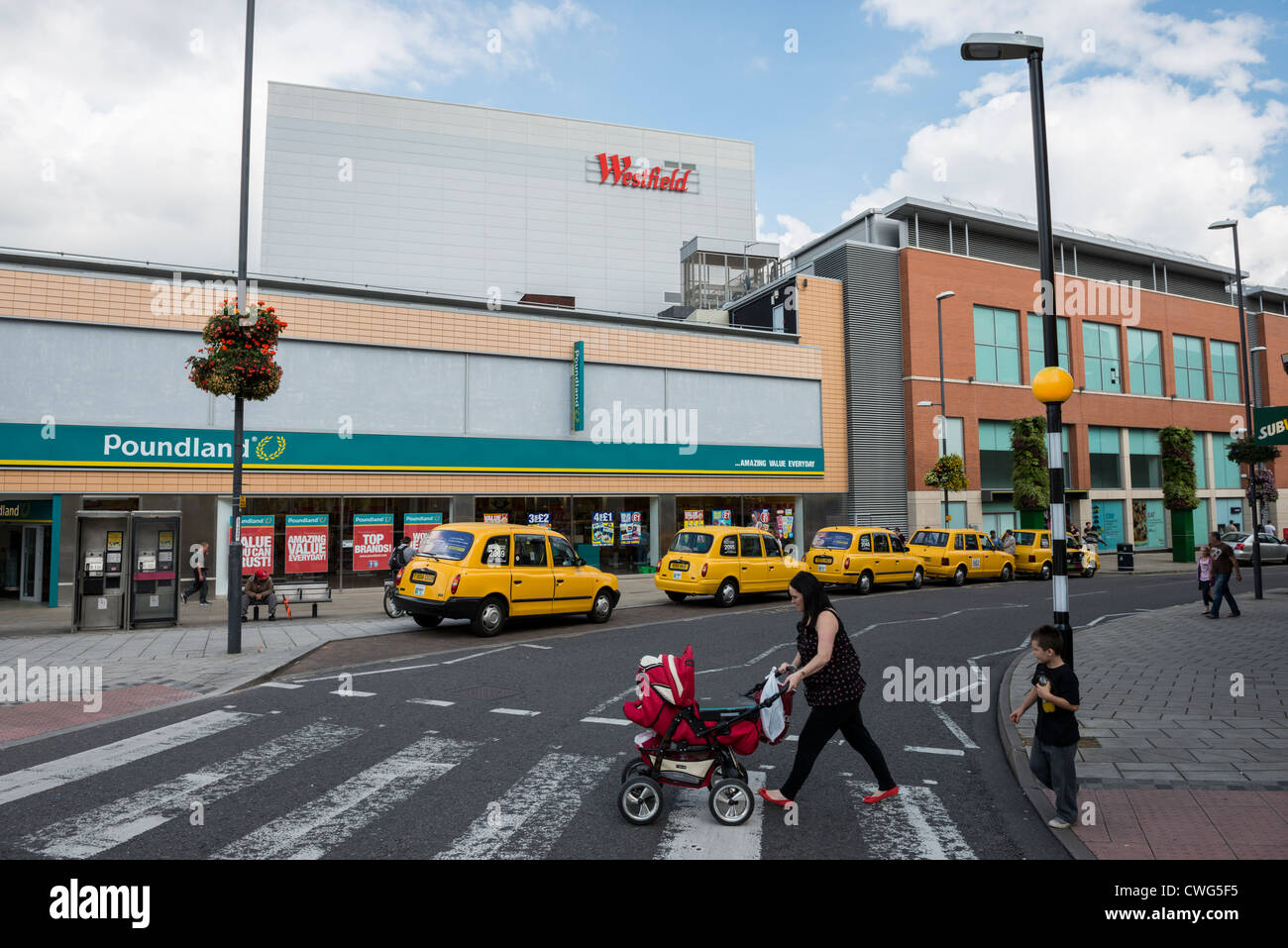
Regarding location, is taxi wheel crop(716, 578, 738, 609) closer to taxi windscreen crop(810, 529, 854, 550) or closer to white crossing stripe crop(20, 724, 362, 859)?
taxi windscreen crop(810, 529, 854, 550)

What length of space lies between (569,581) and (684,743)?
409 inches

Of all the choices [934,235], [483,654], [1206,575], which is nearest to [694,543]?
[483,654]

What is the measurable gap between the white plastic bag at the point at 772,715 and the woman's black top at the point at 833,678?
22 cm

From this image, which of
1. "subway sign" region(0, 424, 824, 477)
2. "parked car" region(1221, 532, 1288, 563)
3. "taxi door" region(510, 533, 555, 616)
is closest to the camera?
"taxi door" region(510, 533, 555, 616)

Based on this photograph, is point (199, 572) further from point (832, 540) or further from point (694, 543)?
point (832, 540)

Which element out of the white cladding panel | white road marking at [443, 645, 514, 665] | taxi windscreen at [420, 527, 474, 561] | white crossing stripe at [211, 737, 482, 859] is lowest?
white road marking at [443, 645, 514, 665]

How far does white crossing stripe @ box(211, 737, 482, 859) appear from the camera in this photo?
4.86 metres

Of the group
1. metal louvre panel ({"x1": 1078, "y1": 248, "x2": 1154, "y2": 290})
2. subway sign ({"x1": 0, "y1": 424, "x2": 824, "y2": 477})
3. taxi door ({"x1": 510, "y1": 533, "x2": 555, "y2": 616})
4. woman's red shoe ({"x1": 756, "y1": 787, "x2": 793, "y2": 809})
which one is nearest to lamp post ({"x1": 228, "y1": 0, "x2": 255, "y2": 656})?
taxi door ({"x1": 510, "y1": 533, "x2": 555, "y2": 616})

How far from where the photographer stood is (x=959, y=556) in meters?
25.3

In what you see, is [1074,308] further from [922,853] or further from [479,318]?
[922,853]

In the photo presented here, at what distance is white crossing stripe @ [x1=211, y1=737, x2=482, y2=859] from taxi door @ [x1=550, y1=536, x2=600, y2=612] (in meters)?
8.33

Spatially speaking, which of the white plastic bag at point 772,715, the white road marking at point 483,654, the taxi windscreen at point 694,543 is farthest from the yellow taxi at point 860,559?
the white plastic bag at point 772,715

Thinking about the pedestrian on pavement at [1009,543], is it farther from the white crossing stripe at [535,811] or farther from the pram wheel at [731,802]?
the pram wheel at [731,802]
